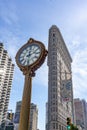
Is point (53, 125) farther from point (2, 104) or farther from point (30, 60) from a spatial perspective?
point (30, 60)

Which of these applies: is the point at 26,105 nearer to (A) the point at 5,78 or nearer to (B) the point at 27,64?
(B) the point at 27,64

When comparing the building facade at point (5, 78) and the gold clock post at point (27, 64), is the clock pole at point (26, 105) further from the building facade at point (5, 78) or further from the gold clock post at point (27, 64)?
the building facade at point (5, 78)

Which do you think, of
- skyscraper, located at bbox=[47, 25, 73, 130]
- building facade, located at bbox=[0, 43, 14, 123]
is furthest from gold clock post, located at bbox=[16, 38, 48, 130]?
building facade, located at bbox=[0, 43, 14, 123]

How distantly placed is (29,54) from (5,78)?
443 ft

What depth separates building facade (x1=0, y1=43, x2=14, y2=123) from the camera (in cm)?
13725

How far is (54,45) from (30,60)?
11334cm

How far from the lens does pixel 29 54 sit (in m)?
17.4

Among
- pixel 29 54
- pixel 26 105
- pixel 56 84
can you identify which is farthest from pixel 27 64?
pixel 56 84

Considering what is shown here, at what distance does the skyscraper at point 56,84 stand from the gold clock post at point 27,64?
86685 mm

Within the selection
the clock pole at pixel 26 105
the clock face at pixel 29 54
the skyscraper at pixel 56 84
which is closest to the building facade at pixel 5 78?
the skyscraper at pixel 56 84

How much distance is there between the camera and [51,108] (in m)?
110

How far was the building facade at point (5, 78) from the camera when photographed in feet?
450

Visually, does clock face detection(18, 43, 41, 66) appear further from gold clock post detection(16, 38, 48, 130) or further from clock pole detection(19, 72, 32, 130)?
clock pole detection(19, 72, 32, 130)

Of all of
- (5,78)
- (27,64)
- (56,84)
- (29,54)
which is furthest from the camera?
(5,78)
